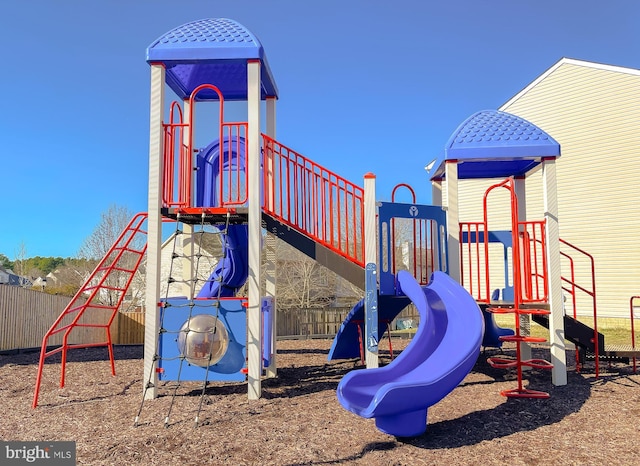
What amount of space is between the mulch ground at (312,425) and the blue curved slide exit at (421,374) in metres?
0.35

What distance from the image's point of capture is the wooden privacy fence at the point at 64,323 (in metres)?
13.2

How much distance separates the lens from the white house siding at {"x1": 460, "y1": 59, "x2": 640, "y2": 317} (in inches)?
739

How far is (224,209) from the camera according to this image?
706 centimetres

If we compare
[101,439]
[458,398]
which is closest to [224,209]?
[101,439]

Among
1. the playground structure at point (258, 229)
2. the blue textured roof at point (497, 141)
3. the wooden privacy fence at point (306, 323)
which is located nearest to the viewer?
the playground structure at point (258, 229)

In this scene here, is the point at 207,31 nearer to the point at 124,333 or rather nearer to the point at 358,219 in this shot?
the point at 358,219

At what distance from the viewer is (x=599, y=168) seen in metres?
19.5

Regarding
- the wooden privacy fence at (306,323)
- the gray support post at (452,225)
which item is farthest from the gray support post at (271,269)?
the wooden privacy fence at (306,323)

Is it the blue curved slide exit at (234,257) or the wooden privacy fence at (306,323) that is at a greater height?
the blue curved slide exit at (234,257)

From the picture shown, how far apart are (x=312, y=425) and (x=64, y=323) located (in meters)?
13.6

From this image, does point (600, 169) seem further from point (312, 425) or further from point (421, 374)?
point (312, 425)

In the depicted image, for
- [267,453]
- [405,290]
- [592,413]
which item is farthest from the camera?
[405,290]

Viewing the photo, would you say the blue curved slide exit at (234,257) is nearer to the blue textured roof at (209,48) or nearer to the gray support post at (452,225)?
the blue textured roof at (209,48)

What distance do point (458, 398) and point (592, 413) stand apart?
156cm
